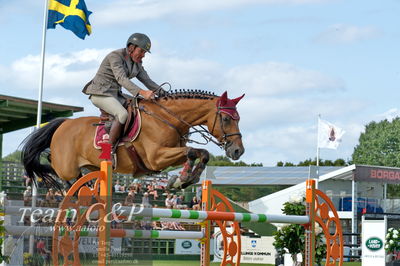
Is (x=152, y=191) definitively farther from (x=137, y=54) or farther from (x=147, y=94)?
(x=147, y=94)

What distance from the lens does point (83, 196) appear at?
4871 mm

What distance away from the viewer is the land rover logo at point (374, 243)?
417 inches

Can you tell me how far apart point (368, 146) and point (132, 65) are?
55.3 metres

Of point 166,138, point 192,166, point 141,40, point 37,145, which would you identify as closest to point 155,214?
point 192,166

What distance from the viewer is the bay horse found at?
6117 millimetres

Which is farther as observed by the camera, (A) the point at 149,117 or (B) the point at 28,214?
(A) the point at 149,117

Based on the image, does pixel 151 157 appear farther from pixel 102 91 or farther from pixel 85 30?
pixel 85 30

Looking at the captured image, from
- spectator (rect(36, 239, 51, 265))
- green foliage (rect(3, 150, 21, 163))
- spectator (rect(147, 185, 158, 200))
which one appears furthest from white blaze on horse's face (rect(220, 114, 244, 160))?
spectator (rect(147, 185, 158, 200))

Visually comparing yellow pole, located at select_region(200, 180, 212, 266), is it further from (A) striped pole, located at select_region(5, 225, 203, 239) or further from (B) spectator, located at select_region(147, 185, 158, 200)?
(B) spectator, located at select_region(147, 185, 158, 200)

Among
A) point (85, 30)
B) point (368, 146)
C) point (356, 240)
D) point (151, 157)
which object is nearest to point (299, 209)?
point (151, 157)

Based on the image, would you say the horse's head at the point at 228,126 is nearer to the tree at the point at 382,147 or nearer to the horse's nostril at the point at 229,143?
the horse's nostril at the point at 229,143

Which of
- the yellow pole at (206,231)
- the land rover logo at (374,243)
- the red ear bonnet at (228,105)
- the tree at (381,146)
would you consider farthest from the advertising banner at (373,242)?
the tree at (381,146)

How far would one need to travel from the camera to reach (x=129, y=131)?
655 centimetres

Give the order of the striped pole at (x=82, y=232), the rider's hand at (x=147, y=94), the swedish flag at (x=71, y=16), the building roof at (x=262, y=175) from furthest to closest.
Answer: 1. the building roof at (x=262, y=175)
2. the swedish flag at (x=71, y=16)
3. the rider's hand at (x=147, y=94)
4. the striped pole at (x=82, y=232)
